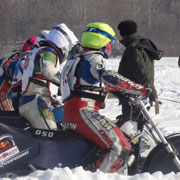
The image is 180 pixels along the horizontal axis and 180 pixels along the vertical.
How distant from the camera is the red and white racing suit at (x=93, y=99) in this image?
388 cm

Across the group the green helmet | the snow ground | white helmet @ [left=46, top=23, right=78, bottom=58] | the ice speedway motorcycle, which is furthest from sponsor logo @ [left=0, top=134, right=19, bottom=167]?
white helmet @ [left=46, top=23, right=78, bottom=58]

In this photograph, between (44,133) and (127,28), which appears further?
(127,28)

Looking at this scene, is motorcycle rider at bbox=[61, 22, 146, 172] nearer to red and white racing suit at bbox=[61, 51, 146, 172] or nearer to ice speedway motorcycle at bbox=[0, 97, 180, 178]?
red and white racing suit at bbox=[61, 51, 146, 172]

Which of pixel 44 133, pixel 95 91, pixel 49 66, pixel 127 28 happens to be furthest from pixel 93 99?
pixel 127 28

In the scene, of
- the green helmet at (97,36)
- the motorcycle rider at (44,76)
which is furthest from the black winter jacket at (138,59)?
the green helmet at (97,36)

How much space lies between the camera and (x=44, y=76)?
489 centimetres

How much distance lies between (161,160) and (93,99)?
2.67 feet

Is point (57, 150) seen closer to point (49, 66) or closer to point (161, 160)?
point (161, 160)

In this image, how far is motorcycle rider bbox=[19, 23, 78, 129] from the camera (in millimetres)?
4633

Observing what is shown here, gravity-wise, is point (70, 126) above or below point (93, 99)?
below

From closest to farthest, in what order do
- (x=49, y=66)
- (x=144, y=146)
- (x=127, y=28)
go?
(x=144, y=146)
(x=49, y=66)
(x=127, y=28)

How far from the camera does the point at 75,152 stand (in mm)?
3992

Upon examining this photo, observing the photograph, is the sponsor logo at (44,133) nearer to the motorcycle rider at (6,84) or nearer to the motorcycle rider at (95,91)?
the motorcycle rider at (95,91)

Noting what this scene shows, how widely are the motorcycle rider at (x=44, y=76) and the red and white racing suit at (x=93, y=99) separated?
577 mm
